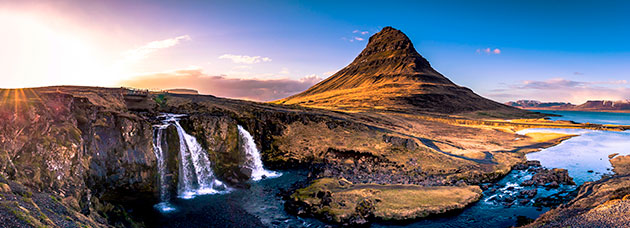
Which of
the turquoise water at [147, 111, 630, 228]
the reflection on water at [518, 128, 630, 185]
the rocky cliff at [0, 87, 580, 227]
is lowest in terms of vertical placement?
the turquoise water at [147, 111, 630, 228]

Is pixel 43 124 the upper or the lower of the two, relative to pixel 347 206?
upper

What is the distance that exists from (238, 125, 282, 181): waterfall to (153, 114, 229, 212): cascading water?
744 centimetres

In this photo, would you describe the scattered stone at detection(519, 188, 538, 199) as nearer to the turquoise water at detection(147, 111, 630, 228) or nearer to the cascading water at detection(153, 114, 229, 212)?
the turquoise water at detection(147, 111, 630, 228)

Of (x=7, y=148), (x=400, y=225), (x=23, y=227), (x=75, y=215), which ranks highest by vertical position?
(x=7, y=148)

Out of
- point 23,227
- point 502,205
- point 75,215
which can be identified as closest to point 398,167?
point 502,205

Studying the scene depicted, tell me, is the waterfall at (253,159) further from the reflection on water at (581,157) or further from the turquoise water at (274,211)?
the reflection on water at (581,157)

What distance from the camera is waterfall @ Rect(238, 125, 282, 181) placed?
52.5m

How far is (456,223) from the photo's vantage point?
32875 mm

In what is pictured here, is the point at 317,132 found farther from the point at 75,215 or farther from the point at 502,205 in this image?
the point at 75,215

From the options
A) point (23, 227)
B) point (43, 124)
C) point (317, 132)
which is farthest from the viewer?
point (317, 132)

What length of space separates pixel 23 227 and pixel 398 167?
155 feet

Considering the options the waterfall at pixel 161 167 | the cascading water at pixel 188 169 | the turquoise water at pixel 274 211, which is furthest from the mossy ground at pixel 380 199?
the waterfall at pixel 161 167

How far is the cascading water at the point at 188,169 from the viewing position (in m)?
40.5

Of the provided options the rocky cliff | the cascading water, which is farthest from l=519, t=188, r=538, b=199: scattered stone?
the cascading water
